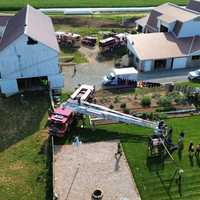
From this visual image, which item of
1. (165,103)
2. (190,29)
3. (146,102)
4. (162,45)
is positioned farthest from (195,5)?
(146,102)

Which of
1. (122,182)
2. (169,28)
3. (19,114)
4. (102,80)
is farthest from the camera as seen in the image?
(169,28)

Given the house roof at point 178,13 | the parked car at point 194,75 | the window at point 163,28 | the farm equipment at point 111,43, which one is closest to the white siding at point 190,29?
the house roof at point 178,13

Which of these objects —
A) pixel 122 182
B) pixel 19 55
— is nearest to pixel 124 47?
pixel 19 55

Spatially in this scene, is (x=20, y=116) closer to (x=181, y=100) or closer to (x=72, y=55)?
(x=181, y=100)

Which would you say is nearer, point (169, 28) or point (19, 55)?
point (19, 55)

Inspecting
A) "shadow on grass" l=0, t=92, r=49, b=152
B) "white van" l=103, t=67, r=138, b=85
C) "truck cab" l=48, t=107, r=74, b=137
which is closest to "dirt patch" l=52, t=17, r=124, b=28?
"white van" l=103, t=67, r=138, b=85

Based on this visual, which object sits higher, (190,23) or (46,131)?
(190,23)

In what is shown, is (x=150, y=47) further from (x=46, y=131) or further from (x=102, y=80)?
(x=46, y=131)

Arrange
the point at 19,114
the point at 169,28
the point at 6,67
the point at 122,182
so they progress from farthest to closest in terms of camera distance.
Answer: the point at 169,28
the point at 6,67
the point at 19,114
the point at 122,182
